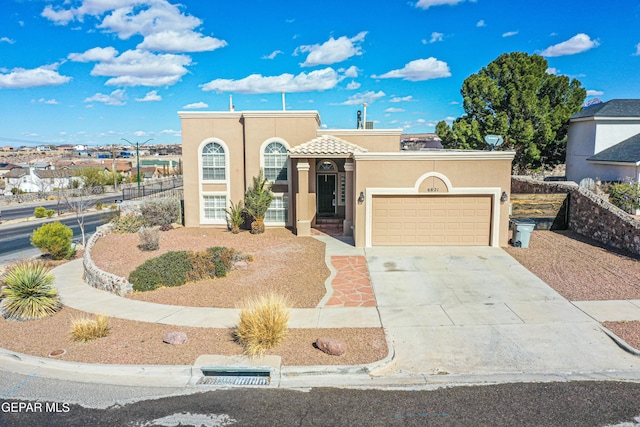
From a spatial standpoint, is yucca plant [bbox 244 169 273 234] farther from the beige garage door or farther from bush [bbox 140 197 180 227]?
the beige garage door

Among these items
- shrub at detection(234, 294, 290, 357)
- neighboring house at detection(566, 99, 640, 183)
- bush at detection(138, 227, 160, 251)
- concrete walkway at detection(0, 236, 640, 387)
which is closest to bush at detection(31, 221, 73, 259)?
concrete walkway at detection(0, 236, 640, 387)

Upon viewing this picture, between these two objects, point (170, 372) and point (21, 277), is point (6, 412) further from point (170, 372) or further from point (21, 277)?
point (21, 277)

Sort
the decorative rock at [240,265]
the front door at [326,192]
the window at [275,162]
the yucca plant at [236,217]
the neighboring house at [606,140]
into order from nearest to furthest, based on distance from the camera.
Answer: the decorative rock at [240,265]
the yucca plant at [236,217]
the window at [275,162]
the front door at [326,192]
the neighboring house at [606,140]

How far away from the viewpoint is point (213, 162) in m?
23.2

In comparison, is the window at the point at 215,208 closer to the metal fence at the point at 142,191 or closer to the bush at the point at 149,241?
the bush at the point at 149,241

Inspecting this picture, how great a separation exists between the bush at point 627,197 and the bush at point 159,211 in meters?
21.3

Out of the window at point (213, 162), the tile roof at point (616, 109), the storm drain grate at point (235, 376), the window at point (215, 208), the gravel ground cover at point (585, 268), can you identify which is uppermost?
the tile roof at point (616, 109)

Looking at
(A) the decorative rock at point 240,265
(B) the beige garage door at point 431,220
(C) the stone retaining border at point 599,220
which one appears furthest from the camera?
(B) the beige garage door at point 431,220

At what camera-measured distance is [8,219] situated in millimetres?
37312

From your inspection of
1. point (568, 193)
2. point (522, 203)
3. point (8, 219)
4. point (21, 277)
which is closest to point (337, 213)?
point (522, 203)

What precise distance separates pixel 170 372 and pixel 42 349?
10.2 feet

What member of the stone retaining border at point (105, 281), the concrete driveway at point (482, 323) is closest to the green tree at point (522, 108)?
the concrete driveway at point (482, 323)

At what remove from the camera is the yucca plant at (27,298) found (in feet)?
37.2

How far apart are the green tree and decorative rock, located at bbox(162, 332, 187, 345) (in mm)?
30629
